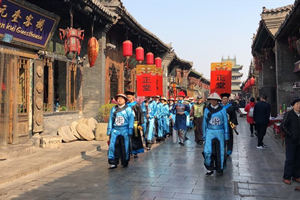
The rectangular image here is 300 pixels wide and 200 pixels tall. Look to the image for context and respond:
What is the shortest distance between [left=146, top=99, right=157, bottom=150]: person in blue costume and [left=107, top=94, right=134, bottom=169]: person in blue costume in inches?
105

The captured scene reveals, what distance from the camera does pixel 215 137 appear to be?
608cm

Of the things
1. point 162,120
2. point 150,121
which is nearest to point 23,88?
point 150,121

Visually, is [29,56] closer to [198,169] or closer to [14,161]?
[14,161]

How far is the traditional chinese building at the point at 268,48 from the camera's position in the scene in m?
14.3

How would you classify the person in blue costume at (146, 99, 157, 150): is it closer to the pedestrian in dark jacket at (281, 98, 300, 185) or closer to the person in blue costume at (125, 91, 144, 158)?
the person in blue costume at (125, 91, 144, 158)

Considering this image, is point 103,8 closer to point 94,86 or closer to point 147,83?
point 147,83

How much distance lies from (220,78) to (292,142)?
4109 mm

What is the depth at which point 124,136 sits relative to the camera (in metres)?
6.80

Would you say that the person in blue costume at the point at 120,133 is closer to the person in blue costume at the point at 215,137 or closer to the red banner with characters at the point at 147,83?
the person in blue costume at the point at 215,137

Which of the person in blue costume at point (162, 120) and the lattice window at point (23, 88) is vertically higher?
the lattice window at point (23, 88)

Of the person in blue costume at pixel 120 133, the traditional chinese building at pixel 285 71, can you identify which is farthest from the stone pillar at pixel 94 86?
the traditional chinese building at pixel 285 71

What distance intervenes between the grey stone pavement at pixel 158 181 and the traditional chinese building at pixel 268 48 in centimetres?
832

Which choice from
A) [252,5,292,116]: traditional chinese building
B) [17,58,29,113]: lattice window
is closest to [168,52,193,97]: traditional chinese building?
[252,5,292,116]: traditional chinese building

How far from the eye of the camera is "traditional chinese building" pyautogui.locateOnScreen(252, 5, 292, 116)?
1429 cm
